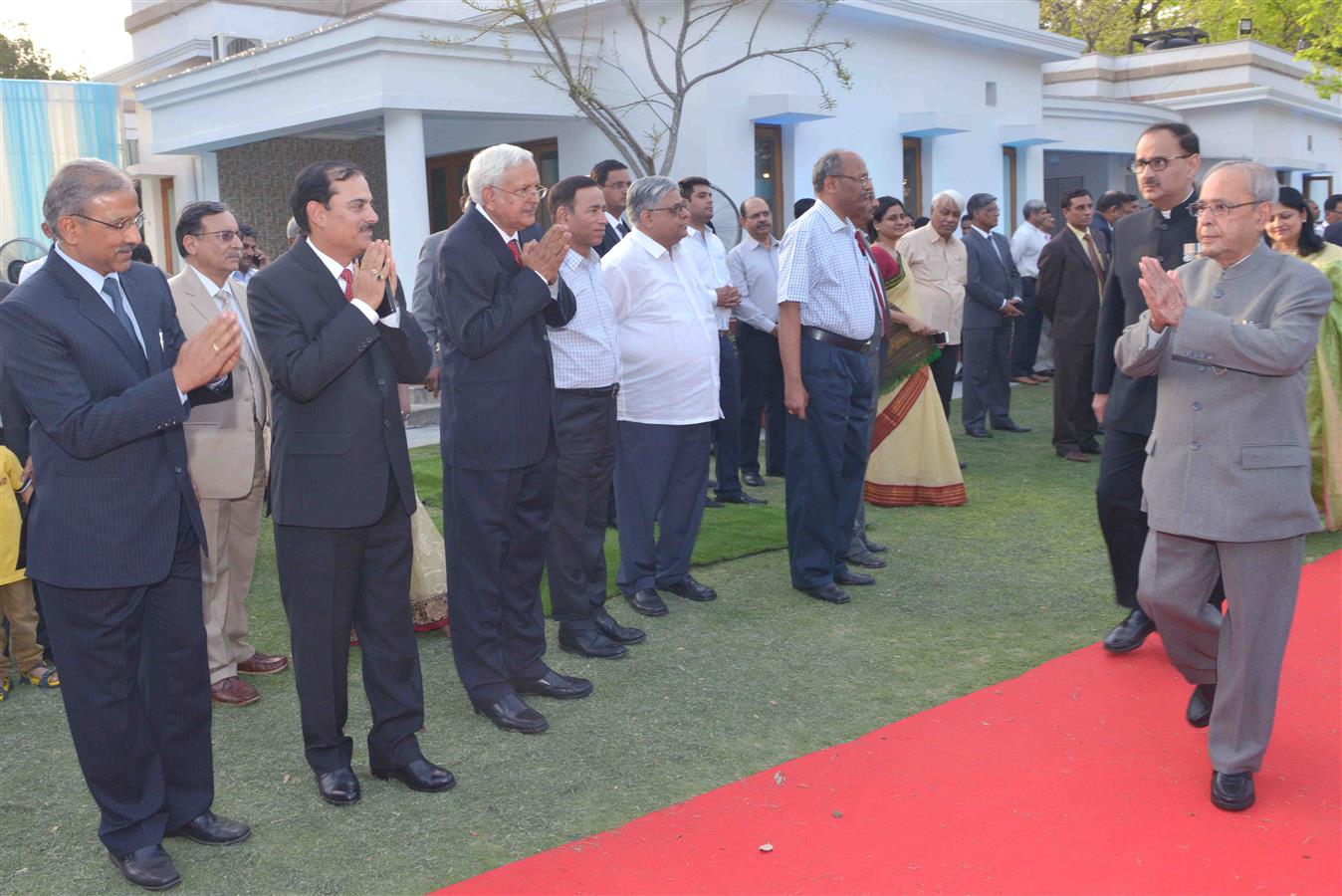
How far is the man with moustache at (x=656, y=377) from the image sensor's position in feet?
18.5

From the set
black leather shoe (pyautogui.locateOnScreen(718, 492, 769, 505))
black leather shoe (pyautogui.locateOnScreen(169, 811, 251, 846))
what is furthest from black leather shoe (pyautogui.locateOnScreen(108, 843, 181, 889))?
black leather shoe (pyautogui.locateOnScreen(718, 492, 769, 505))

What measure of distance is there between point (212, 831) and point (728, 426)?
492 centimetres

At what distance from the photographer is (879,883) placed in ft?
10.7

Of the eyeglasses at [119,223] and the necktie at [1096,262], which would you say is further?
the necktie at [1096,262]

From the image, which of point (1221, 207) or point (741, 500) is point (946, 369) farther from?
point (1221, 207)

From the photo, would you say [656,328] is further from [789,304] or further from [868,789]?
[868,789]

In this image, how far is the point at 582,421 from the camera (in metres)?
5.20

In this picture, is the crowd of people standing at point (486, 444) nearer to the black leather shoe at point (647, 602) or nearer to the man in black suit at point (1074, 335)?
the black leather shoe at point (647, 602)

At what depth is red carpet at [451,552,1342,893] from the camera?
3299mm

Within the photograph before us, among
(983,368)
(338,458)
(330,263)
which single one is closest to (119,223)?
(330,263)

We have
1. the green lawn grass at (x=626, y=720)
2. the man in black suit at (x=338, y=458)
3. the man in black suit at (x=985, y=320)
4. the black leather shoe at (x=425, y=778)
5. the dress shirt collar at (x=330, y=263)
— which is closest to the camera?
the green lawn grass at (x=626, y=720)

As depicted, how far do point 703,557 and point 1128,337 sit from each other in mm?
3238

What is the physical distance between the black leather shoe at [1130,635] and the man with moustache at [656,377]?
1954 millimetres

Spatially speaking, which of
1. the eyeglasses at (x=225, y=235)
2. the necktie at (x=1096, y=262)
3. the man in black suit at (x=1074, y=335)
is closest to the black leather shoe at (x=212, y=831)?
the eyeglasses at (x=225, y=235)
